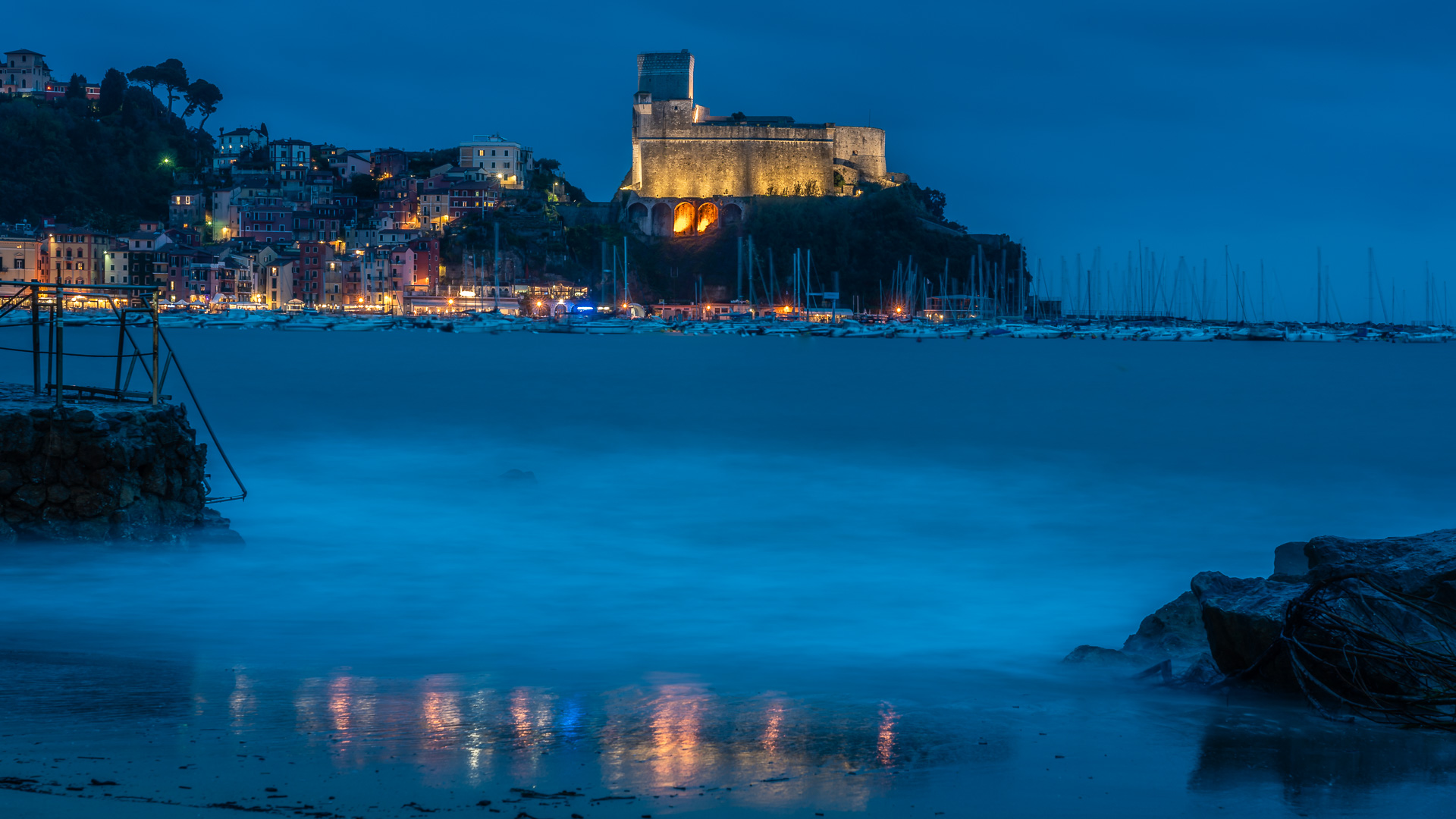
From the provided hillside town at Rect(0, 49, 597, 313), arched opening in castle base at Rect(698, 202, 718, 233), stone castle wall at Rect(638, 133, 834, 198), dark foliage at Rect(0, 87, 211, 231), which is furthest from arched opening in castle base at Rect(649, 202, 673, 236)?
dark foliage at Rect(0, 87, 211, 231)

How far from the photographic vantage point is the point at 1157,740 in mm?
3893

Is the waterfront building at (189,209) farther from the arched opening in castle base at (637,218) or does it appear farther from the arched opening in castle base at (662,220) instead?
the arched opening in castle base at (662,220)

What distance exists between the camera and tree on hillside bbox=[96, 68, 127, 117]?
101938 mm

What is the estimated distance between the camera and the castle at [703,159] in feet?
234

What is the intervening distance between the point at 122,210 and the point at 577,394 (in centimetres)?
8351

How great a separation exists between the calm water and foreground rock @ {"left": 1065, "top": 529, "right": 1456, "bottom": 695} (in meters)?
0.20

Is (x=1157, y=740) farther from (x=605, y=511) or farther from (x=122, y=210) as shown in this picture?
(x=122, y=210)

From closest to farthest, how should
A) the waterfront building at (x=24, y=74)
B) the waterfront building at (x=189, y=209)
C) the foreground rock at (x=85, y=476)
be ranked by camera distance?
1. the foreground rock at (x=85, y=476)
2. the waterfront building at (x=189, y=209)
3. the waterfront building at (x=24, y=74)

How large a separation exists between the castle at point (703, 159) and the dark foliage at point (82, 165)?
40671mm

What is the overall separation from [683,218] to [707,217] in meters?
1.66

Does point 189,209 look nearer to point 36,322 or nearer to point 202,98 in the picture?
point 202,98

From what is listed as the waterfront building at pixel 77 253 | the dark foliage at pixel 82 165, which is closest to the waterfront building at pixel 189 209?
the dark foliage at pixel 82 165

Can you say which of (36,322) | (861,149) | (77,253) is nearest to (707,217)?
(861,149)

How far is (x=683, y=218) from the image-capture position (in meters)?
73.1
